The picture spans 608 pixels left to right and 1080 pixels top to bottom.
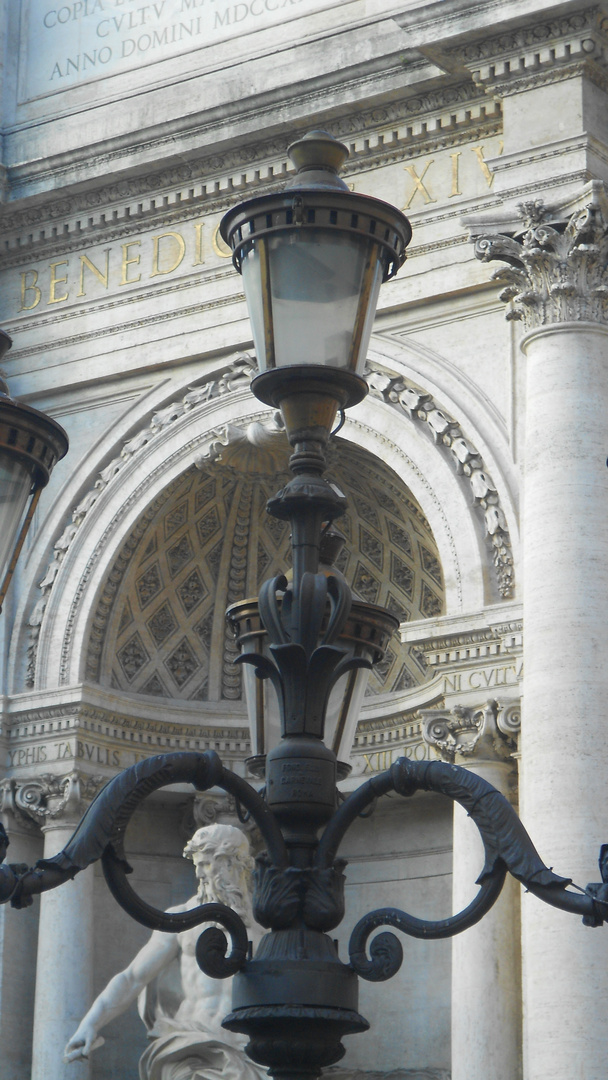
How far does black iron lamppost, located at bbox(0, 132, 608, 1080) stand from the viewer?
5566 mm

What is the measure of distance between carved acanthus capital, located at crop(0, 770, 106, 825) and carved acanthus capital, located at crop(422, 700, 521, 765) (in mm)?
3331

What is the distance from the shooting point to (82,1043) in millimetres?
14008

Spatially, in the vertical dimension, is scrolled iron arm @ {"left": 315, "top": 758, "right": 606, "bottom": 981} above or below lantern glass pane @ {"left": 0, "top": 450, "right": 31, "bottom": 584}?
below

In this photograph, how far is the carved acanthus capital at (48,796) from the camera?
1614cm

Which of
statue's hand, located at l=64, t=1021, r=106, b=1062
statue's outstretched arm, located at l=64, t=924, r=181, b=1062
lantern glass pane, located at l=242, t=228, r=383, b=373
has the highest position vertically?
lantern glass pane, located at l=242, t=228, r=383, b=373

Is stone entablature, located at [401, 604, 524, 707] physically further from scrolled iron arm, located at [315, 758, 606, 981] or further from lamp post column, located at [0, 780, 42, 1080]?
scrolled iron arm, located at [315, 758, 606, 981]

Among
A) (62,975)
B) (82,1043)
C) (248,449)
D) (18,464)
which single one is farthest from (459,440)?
(18,464)

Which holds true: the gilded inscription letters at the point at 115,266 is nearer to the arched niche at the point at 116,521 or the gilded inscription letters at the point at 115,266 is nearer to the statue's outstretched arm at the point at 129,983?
the arched niche at the point at 116,521

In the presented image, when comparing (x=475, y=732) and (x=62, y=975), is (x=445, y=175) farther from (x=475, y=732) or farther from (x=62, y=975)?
(x=62, y=975)

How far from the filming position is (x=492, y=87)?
14.5m

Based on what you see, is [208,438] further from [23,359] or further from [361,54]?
[361,54]

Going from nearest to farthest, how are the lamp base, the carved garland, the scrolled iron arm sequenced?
the scrolled iron arm, the lamp base, the carved garland

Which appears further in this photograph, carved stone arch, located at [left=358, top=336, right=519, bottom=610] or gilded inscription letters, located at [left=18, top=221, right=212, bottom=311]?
gilded inscription letters, located at [left=18, top=221, right=212, bottom=311]

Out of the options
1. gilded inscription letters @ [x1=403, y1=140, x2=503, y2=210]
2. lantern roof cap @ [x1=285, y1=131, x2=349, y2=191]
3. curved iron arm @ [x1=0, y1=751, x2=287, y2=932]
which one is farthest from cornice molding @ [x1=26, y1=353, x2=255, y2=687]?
curved iron arm @ [x1=0, y1=751, x2=287, y2=932]
